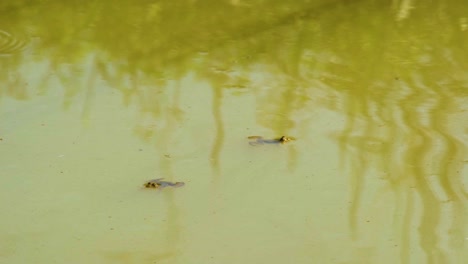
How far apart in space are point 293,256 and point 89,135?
39.0 inches

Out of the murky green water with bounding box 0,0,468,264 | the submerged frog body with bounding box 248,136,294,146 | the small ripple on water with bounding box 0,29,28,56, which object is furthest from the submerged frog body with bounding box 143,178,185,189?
the small ripple on water with bounding box 0,29,28,56

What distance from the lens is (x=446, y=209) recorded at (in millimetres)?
2883

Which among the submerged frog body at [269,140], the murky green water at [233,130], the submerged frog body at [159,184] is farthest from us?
the submerged frog body at [269,140]

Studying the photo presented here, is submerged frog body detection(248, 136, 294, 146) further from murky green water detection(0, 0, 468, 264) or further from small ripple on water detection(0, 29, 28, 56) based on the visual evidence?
small ripple on water detection(0, 29, 28, 56)

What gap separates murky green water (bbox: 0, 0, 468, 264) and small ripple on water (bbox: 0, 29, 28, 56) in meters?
0.01

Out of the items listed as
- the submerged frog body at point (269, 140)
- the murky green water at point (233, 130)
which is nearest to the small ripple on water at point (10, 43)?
the murky green water at point (233, 130)

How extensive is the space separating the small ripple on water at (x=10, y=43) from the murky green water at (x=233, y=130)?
0.03 feet

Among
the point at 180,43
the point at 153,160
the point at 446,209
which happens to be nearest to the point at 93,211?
the point at 153,160

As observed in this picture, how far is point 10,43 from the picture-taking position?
4.08 meters

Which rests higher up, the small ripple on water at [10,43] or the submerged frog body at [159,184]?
the small ripple on water at [10,43]

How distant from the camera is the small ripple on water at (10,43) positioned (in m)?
4.00

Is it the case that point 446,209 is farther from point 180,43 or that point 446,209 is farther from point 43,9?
point 43,9

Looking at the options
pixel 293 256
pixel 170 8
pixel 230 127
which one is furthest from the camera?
pixel 170 8

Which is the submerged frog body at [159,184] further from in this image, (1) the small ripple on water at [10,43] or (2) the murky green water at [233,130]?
(1) the small ripple on water at [10,43]
